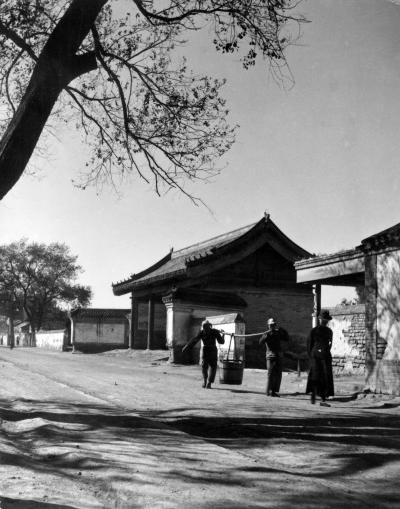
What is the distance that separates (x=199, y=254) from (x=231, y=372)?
612 inches

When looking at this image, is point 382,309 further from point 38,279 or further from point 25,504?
point 38,279

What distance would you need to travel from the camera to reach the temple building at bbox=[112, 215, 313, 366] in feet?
85.5

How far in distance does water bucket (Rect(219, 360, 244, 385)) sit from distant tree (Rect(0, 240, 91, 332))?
60.9 meters

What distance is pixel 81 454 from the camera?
587 cm

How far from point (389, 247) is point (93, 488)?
32.6ft

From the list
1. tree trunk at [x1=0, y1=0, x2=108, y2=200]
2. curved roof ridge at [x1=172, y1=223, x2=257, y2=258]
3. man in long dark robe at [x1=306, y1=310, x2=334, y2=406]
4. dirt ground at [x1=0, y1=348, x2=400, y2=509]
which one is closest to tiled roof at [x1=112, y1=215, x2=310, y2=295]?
curved roof ridge at [x1=172, y1=223, x2=257, y2=258]

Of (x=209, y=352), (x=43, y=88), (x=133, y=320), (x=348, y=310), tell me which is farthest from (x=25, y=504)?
(x=133, y=320)

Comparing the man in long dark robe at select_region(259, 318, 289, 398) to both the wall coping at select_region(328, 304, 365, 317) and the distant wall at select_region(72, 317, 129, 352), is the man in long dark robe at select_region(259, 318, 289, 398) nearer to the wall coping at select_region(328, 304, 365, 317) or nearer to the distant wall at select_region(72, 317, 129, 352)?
the wall coping at select_region(328, 304, 365, 317)

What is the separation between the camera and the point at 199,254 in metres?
30.3

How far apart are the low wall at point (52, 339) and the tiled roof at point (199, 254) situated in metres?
21.9

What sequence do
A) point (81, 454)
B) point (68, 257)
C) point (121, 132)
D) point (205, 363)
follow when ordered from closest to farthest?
point (81, 454) < point (121, 132) < point (205, 363) < point (68, 257)

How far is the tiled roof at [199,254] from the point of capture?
27.4 meters

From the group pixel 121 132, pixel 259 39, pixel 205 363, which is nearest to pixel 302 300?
pixel 205 363

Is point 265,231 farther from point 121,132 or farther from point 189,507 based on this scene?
point 189,507
